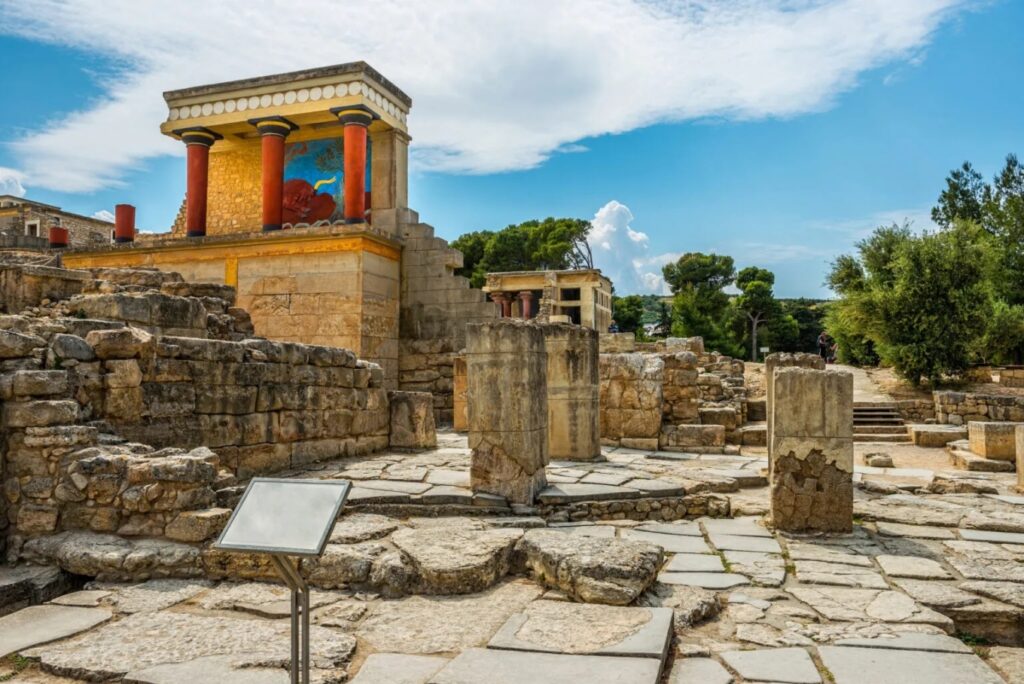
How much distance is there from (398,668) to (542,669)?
64 cm

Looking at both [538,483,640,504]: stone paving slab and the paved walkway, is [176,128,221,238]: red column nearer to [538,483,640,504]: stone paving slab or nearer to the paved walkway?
[538,483,640,504]: stone paving slab

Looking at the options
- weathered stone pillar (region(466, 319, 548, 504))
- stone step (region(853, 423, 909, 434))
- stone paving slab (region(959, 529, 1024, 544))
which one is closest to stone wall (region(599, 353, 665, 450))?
weathered stone pillar (region(466, 319, 548, 504))

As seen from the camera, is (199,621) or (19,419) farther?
(19,419)

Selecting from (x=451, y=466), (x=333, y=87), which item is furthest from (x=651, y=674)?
(x=333, y=87)

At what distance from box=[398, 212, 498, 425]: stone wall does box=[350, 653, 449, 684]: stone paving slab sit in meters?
10.5

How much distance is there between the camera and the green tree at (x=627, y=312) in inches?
1897

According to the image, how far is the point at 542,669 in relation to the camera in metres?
3.15

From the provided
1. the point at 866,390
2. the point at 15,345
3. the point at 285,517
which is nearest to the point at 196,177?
the point at 15,345

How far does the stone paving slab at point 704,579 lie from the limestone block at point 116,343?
176 inches

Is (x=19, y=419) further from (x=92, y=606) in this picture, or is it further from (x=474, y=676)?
(x=474, y=676)

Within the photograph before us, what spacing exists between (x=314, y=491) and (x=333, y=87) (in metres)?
13.2

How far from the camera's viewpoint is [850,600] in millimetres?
4223

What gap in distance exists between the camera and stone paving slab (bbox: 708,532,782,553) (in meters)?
5.34

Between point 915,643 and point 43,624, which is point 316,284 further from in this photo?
point 915,643
